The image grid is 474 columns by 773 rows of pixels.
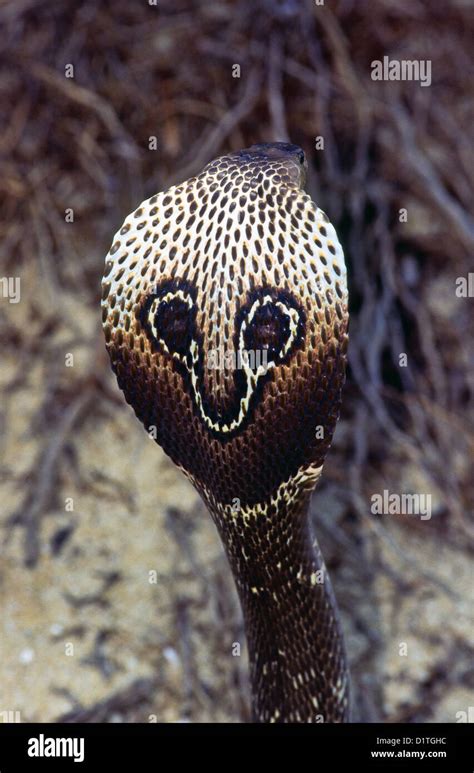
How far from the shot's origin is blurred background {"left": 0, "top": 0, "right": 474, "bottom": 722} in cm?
202

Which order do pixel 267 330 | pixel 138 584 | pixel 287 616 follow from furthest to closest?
pixel 138 584, pixel 287 616, pixel 267 330

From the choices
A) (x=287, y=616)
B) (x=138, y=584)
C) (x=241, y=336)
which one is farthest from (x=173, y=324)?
(x=138, y=584)

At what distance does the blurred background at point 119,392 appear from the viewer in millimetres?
2021

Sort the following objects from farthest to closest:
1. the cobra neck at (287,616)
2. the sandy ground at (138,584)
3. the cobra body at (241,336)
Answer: the sandy ground at (138,584), the cobra neck at (287,616), the cobra body at (241,336)

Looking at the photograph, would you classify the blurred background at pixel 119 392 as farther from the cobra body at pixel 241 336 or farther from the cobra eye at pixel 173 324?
the cobra eye at pixel 173 324

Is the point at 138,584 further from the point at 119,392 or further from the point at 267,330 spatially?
the point at 267,330

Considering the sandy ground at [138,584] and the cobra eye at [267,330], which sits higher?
the cobra eye at [267,330]

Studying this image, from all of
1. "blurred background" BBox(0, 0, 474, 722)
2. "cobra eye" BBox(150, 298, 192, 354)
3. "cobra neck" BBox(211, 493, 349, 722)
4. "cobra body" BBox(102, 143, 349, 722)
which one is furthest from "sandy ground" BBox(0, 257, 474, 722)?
"cobra eye" BBox(150, 298, 192, 354)

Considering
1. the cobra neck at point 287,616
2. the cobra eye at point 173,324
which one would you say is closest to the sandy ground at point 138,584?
the cobra neck at point 287,616

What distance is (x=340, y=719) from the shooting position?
151 cm

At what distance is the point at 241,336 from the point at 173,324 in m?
0.10

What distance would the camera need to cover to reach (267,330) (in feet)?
3.72
